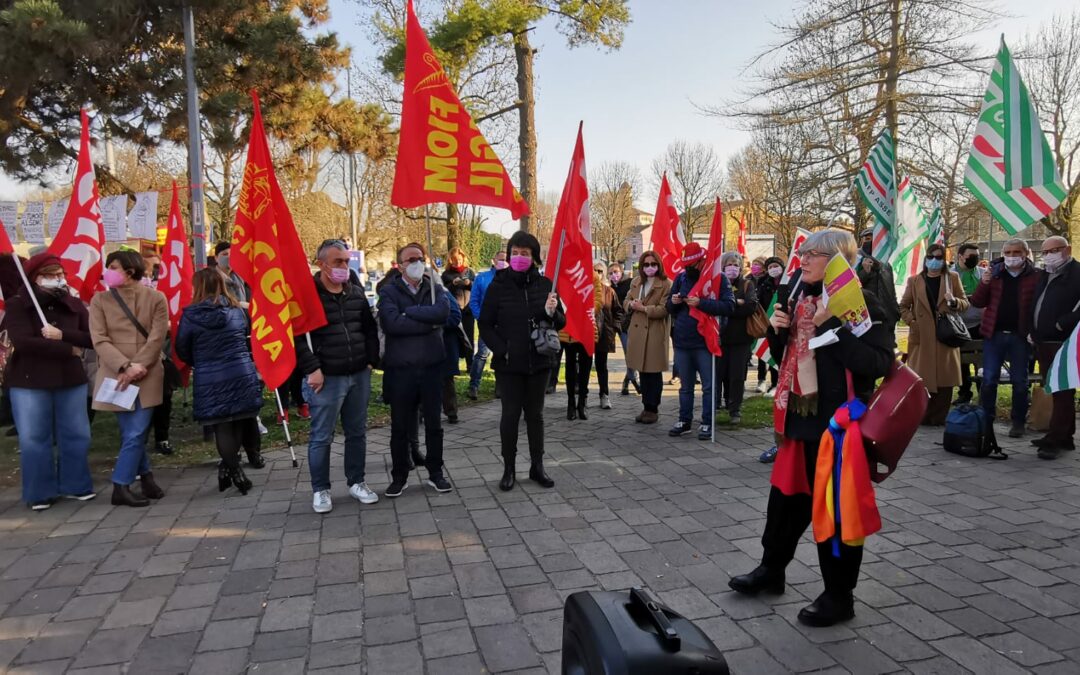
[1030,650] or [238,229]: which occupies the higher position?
[238,229]

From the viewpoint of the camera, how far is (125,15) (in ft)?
29.3

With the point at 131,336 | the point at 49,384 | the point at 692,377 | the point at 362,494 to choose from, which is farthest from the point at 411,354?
the point at 692,377

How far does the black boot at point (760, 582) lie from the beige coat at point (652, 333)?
13.8 feet

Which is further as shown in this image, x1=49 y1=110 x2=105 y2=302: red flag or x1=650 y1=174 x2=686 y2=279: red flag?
x1=650 y1=174 x2=686 y2=279: red flag

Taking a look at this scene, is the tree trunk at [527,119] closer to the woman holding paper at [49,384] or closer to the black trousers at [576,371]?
the black trousers at [576,371]

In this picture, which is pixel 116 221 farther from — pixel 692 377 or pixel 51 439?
pixel 692 377

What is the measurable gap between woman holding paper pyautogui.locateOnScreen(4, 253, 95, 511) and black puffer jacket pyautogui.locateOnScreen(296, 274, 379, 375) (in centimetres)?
197

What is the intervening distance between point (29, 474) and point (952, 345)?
30.1 ft

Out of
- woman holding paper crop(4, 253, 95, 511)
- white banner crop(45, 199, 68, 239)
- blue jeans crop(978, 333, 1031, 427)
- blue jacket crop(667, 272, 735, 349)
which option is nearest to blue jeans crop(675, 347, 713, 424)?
blue jacket crop(667, 272, 735, 349)

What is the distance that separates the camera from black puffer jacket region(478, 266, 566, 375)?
5.39 metres

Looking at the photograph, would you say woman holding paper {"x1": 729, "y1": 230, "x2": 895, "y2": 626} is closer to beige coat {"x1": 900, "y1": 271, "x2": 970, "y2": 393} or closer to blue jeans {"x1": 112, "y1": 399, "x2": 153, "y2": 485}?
blue jeans {"x1": 112, "y1": 399, "x2": 153, "y2": 485}

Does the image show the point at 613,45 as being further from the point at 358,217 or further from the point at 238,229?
the point at 358,217

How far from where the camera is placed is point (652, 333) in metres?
7.80

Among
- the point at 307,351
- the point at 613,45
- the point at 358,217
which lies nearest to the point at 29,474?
the point at 307,351
